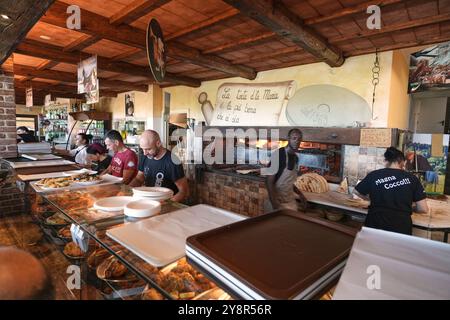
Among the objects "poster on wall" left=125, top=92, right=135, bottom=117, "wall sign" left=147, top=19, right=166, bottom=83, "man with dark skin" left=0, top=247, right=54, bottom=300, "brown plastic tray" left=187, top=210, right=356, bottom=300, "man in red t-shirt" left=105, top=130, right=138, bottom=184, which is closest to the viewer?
"man with dark skin" left=0, top=247, right=54, bottom=300

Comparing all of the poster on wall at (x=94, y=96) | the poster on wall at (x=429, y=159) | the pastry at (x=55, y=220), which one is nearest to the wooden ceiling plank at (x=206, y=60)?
the poster on wall at (x=94, y=96)

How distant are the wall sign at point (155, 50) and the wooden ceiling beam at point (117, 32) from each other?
36.0 inches

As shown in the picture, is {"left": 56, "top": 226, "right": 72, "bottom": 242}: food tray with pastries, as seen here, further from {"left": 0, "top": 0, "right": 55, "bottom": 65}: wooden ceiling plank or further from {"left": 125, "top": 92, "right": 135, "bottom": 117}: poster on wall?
{"left": 125, "top": 92, "right": 135, "bottom": 117}: poster on wall

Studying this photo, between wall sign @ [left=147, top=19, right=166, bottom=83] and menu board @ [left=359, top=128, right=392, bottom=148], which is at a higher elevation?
wall sign @ [left=147, top=19, right=166, bottom=83]

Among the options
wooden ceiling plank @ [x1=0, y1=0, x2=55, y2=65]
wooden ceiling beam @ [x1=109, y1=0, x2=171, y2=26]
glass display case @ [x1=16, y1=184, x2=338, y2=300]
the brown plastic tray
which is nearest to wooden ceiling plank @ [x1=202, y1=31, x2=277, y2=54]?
wooden ceiling beam @ [x1=109, y1=0, x2=171, y2=26]

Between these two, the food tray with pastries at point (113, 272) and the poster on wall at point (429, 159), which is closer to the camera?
the food tray with pastries at point (113, 272)

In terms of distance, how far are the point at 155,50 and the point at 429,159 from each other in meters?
4.15

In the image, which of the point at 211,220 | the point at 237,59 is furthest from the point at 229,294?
the point at 237,59

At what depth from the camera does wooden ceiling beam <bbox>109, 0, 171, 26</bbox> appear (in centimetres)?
256

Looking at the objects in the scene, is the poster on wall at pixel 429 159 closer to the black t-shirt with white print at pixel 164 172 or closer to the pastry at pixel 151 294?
the black t-shirt with white print at pixel 164 172

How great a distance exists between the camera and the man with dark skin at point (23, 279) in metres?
0.58

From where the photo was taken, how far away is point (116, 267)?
1.19 metres

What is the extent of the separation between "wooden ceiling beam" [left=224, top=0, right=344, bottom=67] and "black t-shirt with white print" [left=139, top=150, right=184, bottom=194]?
1.73m

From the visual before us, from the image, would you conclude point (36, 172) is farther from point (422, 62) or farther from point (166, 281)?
point (422, 62)
